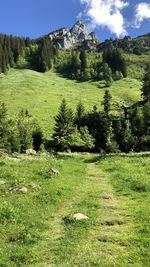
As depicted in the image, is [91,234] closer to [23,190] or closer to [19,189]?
[23,190]

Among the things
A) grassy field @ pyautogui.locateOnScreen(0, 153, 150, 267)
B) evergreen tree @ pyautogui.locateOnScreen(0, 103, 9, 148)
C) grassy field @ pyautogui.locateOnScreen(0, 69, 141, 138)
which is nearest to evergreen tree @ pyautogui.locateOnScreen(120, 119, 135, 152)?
grassy field @ pyautogui.locateOnScreen(0, 69, 141, 138)

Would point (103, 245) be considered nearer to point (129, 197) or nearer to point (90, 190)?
point (129, 197)

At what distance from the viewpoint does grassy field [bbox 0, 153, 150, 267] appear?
14805 mm

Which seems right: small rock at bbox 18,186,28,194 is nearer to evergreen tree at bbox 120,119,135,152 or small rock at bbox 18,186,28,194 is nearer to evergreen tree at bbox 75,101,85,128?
evergreen tree at bbox 120,119,135,152

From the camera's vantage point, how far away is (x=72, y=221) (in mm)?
18891

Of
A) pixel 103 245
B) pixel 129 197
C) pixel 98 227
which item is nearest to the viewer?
pixel 103 245

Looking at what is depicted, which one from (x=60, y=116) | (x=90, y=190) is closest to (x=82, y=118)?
(x=60, y=116)

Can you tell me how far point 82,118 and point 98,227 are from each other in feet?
351

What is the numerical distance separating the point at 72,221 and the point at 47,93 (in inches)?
5771

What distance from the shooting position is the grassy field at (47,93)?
5502 inches

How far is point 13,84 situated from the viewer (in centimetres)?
17150

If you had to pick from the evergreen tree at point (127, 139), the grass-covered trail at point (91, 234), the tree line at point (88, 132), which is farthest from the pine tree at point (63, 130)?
the grass-covered trail at point (91, 234)

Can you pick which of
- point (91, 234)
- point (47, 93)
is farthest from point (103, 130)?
point (91, 234)

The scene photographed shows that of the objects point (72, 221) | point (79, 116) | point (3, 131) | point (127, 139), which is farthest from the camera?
point (79, 116)
